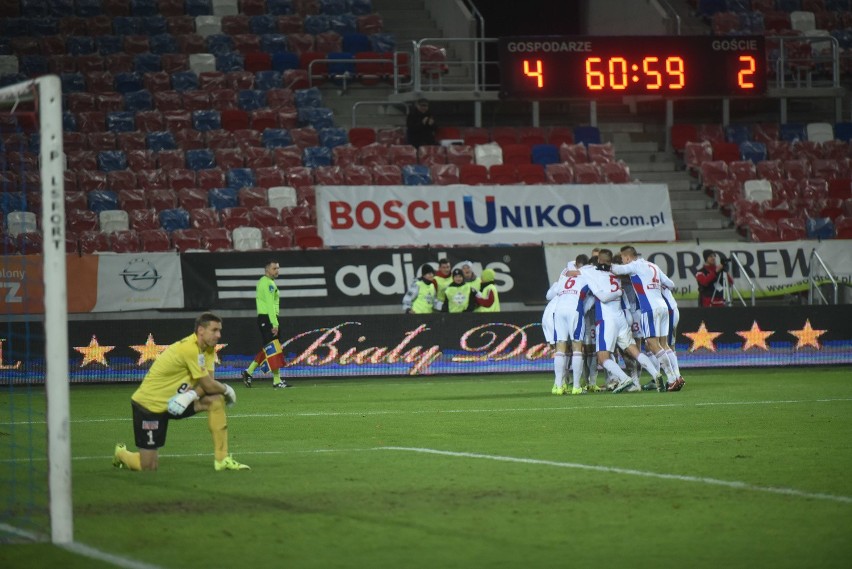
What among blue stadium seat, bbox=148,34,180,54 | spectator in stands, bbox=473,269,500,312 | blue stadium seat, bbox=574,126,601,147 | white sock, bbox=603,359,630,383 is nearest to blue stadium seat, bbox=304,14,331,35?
blue stadium seat, bbox=148,34,180,54

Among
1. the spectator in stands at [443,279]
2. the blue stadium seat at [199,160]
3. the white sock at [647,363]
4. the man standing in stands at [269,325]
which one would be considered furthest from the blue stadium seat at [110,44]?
the white sock at [647,363]

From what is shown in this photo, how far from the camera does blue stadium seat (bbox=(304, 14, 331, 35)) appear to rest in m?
34.6

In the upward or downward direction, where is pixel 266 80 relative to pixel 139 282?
upward

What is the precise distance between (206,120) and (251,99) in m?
1.35

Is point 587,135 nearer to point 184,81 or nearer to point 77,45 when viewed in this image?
point 184,81

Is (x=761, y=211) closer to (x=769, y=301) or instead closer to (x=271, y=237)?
(x=769, y=301)

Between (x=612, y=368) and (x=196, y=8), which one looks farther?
(x=196, y=8)

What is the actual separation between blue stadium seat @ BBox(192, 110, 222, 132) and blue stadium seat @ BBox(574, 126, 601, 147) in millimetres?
8460

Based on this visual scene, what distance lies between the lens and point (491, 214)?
29.4 metres

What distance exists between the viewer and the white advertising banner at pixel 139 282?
26.0m

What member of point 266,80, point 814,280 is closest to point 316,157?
point 266,80

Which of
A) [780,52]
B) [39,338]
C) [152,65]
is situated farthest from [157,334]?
[780,52]

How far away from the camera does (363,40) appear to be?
34.3 m

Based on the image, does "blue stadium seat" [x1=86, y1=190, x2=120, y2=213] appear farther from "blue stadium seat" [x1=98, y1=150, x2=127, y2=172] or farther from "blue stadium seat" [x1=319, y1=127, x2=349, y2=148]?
"blue stadium seat" [x1=319, y1=127, x2=349, y2=148]
